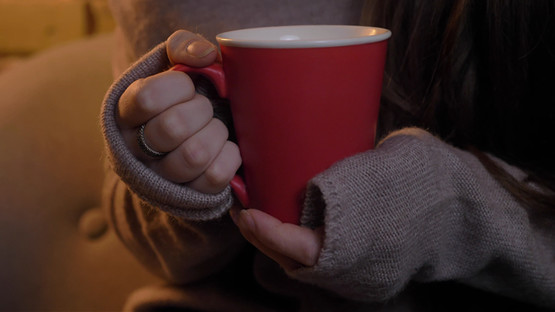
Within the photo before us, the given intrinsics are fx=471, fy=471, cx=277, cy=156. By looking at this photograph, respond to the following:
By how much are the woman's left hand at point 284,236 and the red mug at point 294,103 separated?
16 mm

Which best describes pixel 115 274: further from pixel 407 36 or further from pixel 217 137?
pixel 407 36

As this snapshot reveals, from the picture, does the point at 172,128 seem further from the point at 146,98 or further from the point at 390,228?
the point at 390,228

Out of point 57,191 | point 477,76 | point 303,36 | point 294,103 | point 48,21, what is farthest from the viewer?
point 48,21

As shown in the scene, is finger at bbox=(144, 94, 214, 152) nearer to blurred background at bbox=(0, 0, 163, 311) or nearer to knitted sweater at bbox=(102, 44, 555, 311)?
knitted sweater at bbox=(102, 44, 555, 311)

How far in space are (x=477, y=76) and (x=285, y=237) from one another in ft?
1.21

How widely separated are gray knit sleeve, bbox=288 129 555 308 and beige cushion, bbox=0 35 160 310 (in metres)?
0.52

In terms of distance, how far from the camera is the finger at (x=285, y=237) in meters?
0.42

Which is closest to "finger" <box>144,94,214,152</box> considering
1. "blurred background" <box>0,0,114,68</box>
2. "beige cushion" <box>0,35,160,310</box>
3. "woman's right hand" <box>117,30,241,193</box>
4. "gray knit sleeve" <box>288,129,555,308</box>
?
"woman's right hand" <box>117,30,241,193</box>

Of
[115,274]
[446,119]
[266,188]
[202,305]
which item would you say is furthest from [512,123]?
[115,274]

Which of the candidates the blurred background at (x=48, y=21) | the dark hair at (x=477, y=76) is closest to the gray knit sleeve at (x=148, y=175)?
the dark hair at (x=477, y=76)

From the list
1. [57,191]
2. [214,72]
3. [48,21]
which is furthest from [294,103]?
[48,21]

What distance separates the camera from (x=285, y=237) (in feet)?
1.39

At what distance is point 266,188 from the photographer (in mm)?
436

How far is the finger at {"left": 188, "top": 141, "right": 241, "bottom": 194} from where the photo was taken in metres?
0.43
